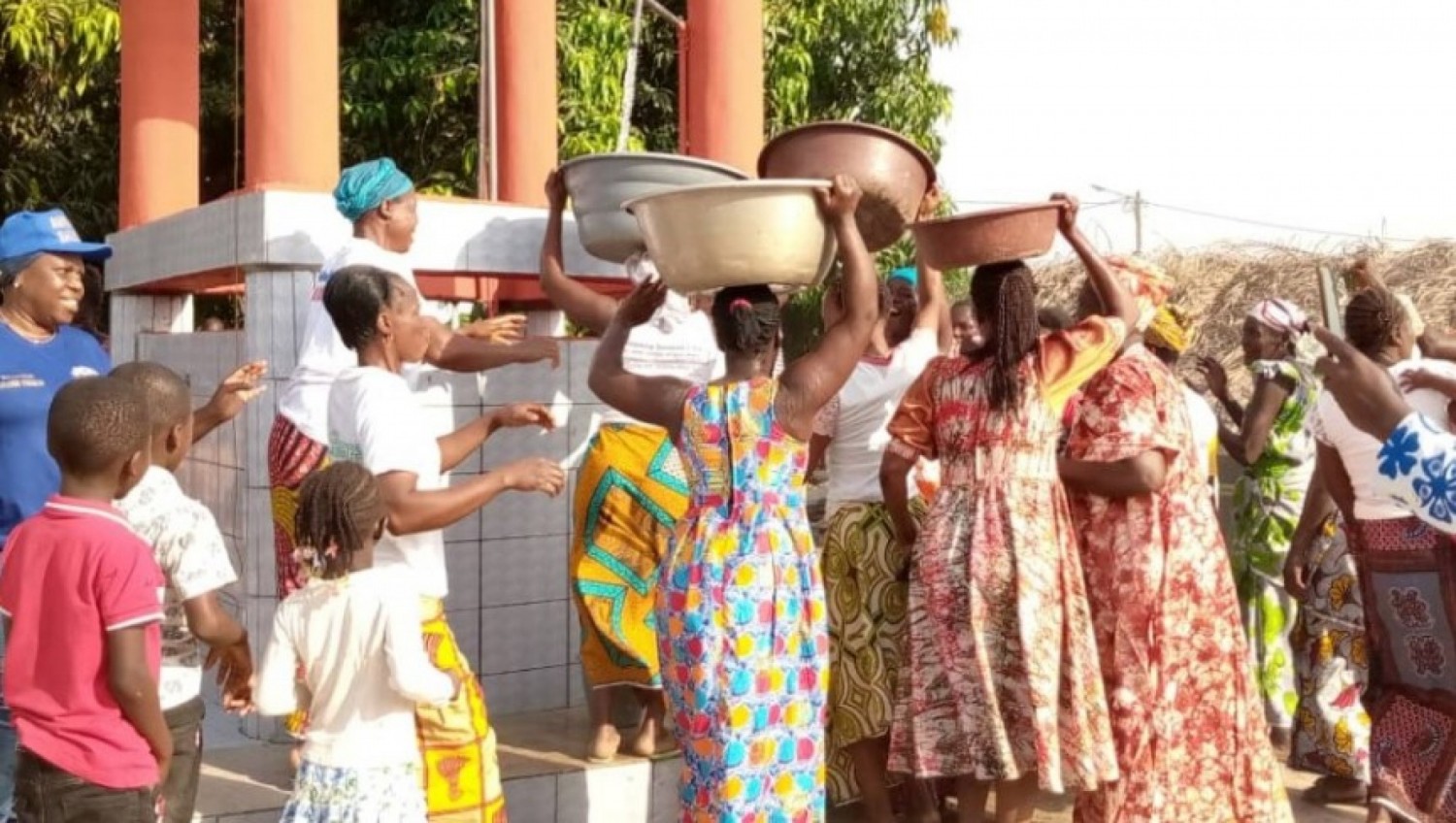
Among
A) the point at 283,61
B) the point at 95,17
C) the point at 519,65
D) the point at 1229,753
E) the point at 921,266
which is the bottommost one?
the point at 1229,753

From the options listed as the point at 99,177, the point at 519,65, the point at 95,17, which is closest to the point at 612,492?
the point at 519,65

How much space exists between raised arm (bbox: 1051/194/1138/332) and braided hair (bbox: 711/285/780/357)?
90 cm

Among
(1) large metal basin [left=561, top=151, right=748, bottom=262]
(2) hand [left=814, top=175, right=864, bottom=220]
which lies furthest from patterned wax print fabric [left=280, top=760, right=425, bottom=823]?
(1) large metal basin [left=561, top=151, right=748, bottom=262]

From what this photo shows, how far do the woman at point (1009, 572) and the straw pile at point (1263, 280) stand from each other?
642 centimetres

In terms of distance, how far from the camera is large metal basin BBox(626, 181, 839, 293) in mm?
3338

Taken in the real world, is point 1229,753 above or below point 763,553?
below

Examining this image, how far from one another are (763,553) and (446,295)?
6.14 meters

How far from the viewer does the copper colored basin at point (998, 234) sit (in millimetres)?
3701

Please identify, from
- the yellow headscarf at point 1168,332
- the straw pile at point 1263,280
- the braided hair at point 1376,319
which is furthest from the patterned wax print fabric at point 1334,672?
the straw pile at point 1263,280

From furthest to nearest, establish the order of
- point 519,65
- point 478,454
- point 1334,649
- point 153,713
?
point 519,65 < point 1334,649 < point 478,454 < point 153,713

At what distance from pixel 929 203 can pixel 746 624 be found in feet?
4.91

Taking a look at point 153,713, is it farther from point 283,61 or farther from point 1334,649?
point 1334,649

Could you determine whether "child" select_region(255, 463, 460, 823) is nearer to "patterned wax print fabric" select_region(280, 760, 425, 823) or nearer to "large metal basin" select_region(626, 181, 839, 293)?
"patterned wax print fabric" select_region(280, 760, 425, 823)

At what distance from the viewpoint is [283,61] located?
553 cm
